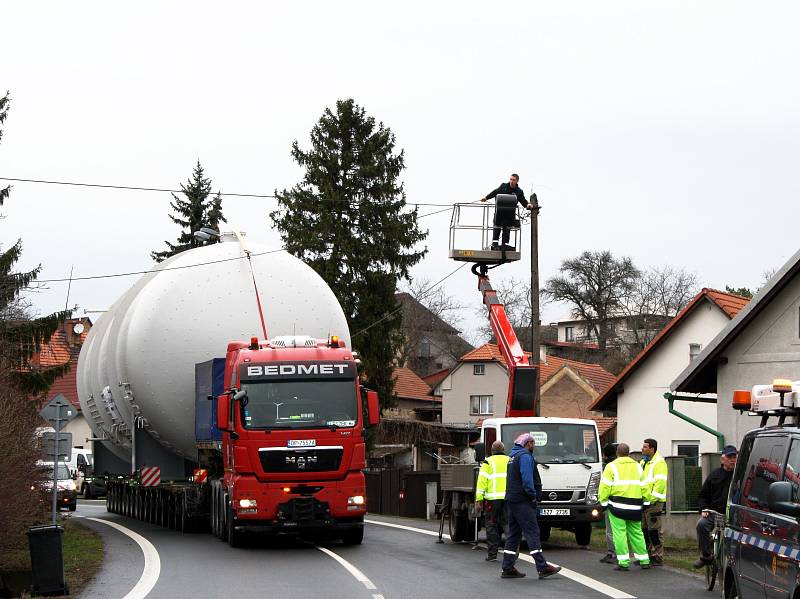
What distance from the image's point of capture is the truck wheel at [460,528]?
2120 centimetres

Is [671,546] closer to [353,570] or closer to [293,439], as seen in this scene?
[293,439]

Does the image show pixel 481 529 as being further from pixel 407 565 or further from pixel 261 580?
pixel 261 580

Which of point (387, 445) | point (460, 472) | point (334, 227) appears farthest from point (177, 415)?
point (387, 445)

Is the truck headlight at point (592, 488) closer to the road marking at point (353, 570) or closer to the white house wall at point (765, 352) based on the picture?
the road marking at point (353, 570)

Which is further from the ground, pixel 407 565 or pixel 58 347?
pixel 58 347

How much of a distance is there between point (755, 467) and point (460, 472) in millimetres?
10917

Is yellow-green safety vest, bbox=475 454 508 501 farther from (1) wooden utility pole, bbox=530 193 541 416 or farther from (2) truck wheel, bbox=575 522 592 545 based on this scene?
(1) wooden utility pole, bbox=530 193 541 416

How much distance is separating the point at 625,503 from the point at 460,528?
5638 millimetres

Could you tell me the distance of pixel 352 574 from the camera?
1603cm

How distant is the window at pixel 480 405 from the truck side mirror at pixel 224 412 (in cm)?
5504

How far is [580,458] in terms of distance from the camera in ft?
66.7

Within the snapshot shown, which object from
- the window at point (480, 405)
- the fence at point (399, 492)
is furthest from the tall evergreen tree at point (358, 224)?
the window at point (480, 405)

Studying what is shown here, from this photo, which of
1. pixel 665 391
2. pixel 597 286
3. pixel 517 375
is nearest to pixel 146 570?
pixel 517 375

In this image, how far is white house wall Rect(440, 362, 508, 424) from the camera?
244 feet
